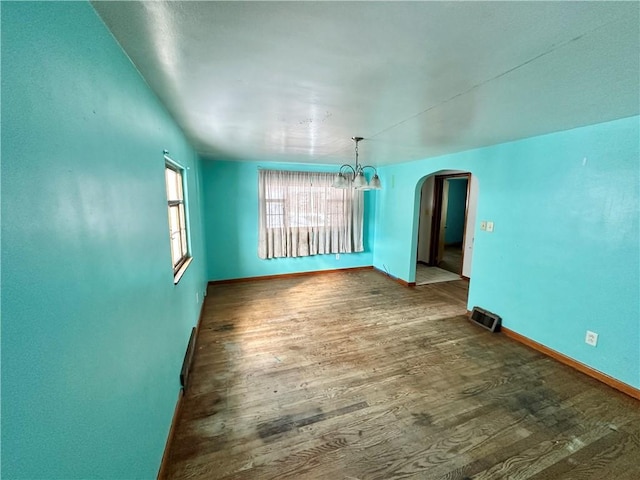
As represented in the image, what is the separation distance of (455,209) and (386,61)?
7.52 meters

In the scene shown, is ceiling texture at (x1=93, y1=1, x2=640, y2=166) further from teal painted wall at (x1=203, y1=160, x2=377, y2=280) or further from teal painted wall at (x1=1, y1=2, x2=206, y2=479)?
teal painted wall at (x1=203, y1=160, x2=377, y2=280)

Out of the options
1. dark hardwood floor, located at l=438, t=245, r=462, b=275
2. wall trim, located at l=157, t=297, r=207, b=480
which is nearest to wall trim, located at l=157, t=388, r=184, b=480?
wall trim, located at l=157, t=297, r=207, b=480

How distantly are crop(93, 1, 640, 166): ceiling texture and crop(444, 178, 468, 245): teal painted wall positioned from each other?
18.4 ft

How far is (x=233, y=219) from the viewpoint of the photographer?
4.66 metres

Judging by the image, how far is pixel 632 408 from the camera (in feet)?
6.45

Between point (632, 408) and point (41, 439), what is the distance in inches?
134

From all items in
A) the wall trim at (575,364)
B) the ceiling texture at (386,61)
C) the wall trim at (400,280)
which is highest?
the ceiling texture at (386,61)

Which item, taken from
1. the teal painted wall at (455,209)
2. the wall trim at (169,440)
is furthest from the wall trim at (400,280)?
the wall trim at (169,440)

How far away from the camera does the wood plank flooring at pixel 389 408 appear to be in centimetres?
153

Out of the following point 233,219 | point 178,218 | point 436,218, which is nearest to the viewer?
A: point 178,218

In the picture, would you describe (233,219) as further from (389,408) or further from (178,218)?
(389,408)

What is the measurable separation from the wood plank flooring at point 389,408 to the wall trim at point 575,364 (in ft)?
0.20

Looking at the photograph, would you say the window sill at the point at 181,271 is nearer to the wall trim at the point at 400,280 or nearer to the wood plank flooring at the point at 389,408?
the wood plank flooring at the point at 389,408

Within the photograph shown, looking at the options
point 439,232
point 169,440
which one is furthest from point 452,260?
point 169,440
